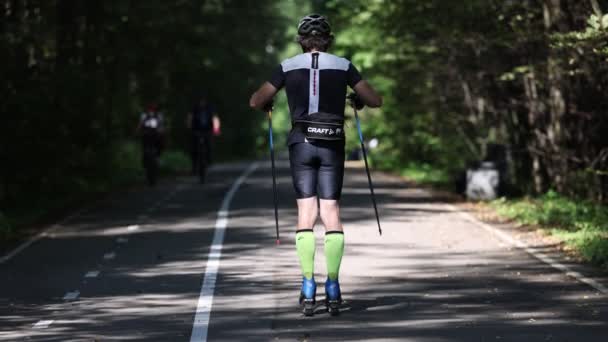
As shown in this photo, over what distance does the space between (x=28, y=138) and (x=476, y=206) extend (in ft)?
24.8

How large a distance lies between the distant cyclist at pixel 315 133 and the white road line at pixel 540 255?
8.50 ft

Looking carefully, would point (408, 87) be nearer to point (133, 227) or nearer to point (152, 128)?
point (152, 128)

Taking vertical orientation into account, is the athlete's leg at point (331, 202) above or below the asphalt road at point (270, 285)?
above

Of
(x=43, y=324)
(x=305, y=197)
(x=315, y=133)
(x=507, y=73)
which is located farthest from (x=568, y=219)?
(x=43, y=324)

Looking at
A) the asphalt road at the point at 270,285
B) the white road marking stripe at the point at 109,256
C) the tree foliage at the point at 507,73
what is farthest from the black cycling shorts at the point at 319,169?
the tree foliage at the point at 507,73

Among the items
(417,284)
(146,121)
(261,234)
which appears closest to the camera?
(417,284)

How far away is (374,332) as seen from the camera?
369 inches

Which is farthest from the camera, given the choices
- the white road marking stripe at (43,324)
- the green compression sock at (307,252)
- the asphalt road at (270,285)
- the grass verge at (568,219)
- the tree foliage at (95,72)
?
the tree foliage at (95,72)

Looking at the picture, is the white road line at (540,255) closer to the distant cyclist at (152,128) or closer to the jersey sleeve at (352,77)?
the jersey sleeve at (352,77)

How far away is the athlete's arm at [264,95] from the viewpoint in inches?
406

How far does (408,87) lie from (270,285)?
22.0 m

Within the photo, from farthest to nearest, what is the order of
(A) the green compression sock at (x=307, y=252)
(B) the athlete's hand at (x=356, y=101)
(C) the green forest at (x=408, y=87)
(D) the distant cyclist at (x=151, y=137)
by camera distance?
(D) the distant cyclist at (x=151, y=137)
(C) the green forest at (x=408, y=87)
(B) the athlete's hand at (x=356, y=101)
(A) the green compression sock at (x=307, y=252)

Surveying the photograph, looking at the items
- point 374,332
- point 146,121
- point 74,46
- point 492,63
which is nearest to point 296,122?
point 374,332

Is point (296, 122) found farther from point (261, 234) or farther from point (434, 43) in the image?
point (434, 43)
